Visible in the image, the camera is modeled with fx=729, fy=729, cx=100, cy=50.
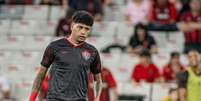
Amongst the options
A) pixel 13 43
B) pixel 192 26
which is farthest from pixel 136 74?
pixel 13 43

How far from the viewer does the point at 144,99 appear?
528 inches

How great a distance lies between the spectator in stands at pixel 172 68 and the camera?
1332 cm

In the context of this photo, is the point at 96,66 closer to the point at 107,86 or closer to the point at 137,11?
the point at 107,86

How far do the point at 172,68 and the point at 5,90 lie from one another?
3.31m

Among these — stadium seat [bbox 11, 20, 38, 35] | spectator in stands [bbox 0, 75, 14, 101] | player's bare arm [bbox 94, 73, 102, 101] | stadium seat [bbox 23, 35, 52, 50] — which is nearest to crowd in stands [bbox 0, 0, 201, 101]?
stadium seat [bbox 23, 35, 52, 50]

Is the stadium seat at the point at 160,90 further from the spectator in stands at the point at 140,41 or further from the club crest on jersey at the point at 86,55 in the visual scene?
the club crest on jersey at the point at 86,55

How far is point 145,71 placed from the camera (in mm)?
13695

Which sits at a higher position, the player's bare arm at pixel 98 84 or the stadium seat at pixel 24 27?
the stadium seat at pixel 24 27

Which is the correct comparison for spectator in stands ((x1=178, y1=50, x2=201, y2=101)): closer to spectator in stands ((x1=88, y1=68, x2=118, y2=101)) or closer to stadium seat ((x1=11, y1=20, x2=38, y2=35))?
spectator in stands ((x1=88, y1=68, x2=118, y2=101))

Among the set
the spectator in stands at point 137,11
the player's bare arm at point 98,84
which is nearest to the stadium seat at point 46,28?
the spectator in stands at point 137,11

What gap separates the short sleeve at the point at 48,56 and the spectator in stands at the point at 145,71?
652 cm

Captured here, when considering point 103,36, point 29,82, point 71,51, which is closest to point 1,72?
point 29,82

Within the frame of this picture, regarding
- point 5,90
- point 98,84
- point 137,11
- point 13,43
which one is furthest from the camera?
point 13,43

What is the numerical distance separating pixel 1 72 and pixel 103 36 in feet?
7.59
